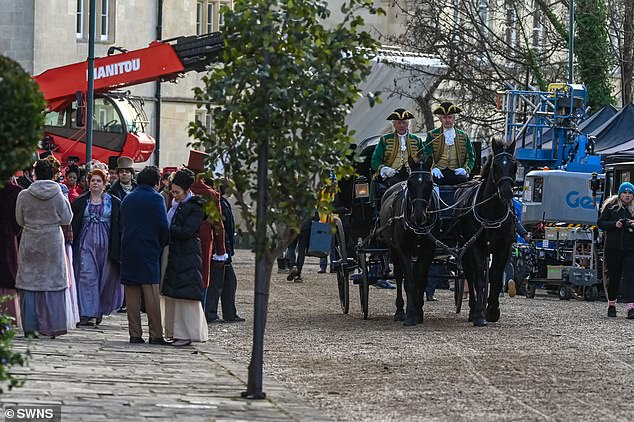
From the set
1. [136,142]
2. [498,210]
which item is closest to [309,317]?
[498,210]

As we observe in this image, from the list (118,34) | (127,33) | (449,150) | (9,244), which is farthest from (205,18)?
(9,244)

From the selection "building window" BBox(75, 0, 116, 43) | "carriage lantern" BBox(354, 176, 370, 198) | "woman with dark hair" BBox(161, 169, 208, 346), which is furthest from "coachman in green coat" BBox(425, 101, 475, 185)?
"building window" BBox(75, 0, 116, 43)

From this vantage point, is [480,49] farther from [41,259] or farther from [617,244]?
[41,259]

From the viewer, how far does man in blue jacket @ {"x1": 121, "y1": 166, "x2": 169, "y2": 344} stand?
15.6 meters

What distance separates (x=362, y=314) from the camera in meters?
20.8

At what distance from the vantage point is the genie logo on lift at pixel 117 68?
33.0 metres

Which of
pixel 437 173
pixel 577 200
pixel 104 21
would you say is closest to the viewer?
pixel 437 173

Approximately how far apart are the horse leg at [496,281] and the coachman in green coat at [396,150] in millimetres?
1513

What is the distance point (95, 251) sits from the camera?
17672mm

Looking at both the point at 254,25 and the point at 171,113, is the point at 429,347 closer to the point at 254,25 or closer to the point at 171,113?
the point at 254,25

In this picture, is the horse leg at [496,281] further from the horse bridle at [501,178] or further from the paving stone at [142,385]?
the paving stone at [142,385]

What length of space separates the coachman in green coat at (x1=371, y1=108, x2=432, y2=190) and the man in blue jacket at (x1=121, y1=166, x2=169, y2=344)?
15.8ft

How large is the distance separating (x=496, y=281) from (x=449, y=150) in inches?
70.4

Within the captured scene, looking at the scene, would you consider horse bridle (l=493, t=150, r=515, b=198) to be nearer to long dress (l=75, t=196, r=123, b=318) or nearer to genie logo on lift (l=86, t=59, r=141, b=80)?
long dress (l=75, t=196, r=123, b=318)
